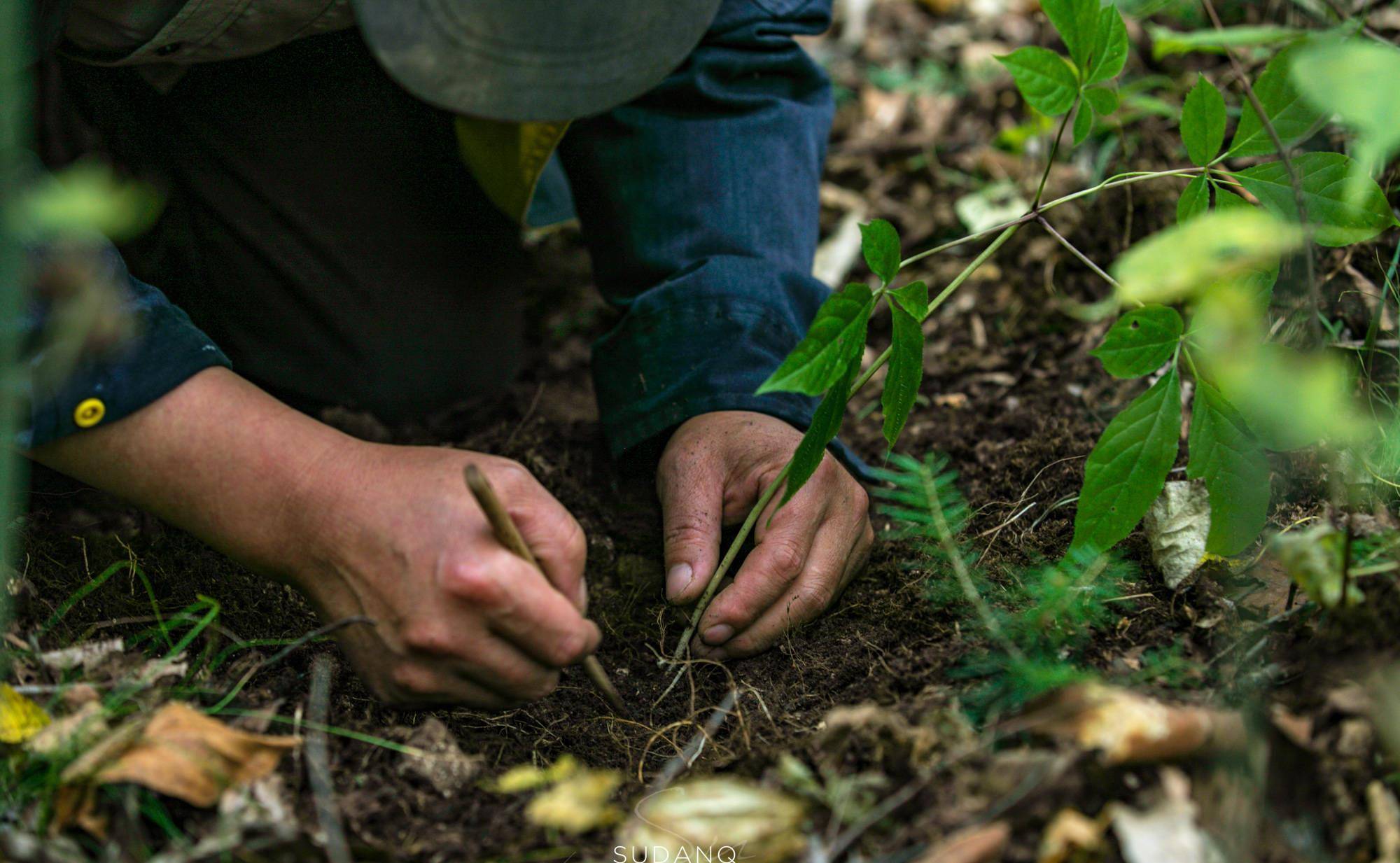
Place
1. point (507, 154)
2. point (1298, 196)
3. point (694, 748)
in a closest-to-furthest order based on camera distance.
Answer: point (1298, 196) < point (694, 748) < point (507, 154)

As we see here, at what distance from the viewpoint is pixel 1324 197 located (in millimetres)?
1179

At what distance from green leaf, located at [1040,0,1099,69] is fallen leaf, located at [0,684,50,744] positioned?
137 centimetres

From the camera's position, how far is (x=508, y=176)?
1918mm

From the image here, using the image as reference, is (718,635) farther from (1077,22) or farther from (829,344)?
(1077,22)

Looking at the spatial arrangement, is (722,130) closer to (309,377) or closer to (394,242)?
(394,242)

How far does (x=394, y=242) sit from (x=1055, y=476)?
1.35m

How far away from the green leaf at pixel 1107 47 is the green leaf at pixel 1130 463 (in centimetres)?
37

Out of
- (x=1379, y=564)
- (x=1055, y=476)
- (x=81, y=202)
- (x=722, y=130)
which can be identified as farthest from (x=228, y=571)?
(x=1379, y=564)

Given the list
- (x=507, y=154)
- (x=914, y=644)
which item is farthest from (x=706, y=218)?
(x=914, y=644)

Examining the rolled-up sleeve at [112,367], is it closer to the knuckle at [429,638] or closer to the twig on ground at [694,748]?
the knuckle at [429,638]

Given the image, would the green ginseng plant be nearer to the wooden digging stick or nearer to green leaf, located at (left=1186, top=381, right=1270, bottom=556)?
green leaf, located at (left=1186, top=381, right=1270, bottom=556)

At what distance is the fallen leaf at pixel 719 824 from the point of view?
0.95 metres

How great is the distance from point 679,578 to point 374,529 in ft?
1.55

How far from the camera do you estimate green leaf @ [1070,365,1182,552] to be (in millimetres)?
1133
